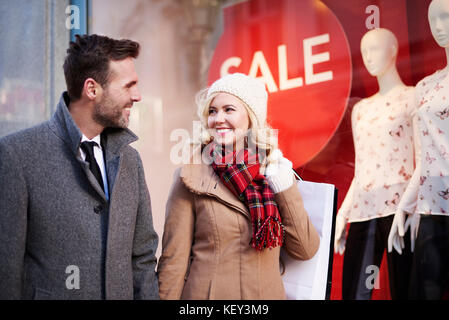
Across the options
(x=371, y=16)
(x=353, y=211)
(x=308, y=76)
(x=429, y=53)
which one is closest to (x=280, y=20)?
(x=308, y=76)

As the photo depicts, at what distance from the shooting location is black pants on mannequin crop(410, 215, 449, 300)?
104 inches

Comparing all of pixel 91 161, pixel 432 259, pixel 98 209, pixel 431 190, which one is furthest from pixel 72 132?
pixel 432 259

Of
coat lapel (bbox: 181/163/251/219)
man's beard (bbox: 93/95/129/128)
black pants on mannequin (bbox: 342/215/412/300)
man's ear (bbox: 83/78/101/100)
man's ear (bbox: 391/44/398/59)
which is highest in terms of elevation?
man's ear (bbox: 391/44/398/59)

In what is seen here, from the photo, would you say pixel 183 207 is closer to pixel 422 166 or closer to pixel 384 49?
pixel 422 166

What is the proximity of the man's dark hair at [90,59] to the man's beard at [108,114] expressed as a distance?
9 centimetres

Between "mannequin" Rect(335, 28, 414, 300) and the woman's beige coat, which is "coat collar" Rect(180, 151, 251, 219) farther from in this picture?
"mannequin" Rect(335, 28, 414, 300)

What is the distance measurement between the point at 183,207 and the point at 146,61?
85.8 inches

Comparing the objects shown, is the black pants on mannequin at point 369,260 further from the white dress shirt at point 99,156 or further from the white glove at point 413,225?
the white dress shirt at point 99,156

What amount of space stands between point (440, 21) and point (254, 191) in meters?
1.42

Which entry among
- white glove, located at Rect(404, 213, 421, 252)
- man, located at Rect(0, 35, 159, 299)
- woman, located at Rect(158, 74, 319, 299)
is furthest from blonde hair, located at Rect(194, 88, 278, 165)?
white glove, located at Rect(404, 213, 421, 252)

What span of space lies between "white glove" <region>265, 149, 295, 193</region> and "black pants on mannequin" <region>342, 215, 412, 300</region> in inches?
32.0

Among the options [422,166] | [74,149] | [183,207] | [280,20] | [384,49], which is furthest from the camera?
[280,20]

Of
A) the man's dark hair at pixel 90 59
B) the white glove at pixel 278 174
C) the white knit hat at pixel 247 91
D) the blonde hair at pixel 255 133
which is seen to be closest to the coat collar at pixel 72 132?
the man's dark hair at pixel 90 59

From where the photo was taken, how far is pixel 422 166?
8.98ft
